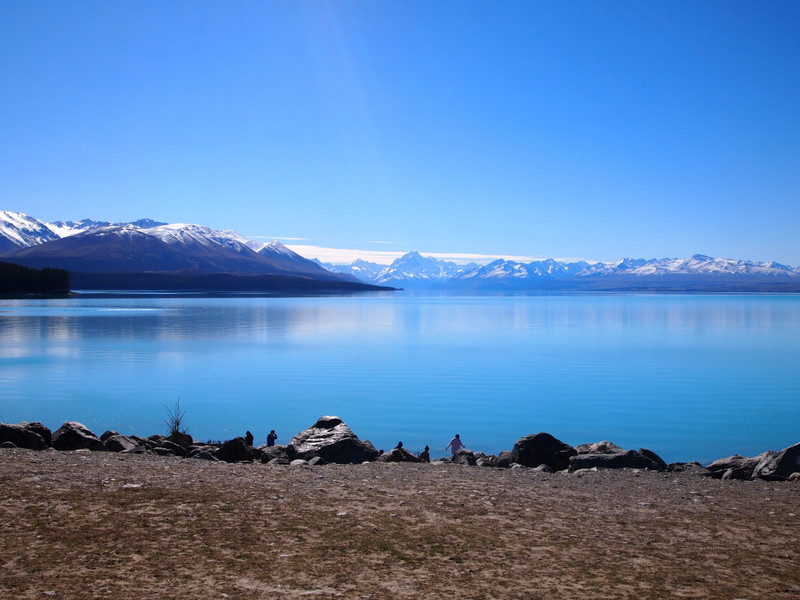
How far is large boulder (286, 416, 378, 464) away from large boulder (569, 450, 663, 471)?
445cm

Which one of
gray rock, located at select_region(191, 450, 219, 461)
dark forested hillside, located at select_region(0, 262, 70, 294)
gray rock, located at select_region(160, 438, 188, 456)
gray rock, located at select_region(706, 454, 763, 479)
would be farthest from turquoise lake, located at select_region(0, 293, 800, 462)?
dark forested hillside, located at select_region(0, 262, 70, 294)

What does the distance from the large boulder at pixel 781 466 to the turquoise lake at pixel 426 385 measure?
4.99 meters

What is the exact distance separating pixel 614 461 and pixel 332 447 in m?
5.98

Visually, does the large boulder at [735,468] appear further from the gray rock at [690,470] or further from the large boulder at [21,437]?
the large boulder at [21,437]

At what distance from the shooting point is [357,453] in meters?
14.2

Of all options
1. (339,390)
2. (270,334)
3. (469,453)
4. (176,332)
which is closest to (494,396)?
(339,390)

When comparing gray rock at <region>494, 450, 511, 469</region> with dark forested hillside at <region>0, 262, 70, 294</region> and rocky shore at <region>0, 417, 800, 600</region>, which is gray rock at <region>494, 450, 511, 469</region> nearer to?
rocky shore at <region>0, 417, 800, 600</region>

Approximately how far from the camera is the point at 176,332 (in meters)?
55.4

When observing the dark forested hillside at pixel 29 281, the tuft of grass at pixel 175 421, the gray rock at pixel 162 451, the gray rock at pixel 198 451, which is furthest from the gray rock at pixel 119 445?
the dark forested hillside at pixel 29 281

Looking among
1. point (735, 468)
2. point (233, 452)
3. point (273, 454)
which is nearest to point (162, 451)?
point (233, 452)

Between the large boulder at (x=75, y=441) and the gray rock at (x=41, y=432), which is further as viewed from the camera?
the gray rock at (x=41, y=432)

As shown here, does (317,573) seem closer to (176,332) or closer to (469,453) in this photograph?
(469,453)

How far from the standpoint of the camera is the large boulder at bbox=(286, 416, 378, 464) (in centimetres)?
1409

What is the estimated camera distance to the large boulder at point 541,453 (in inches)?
573
